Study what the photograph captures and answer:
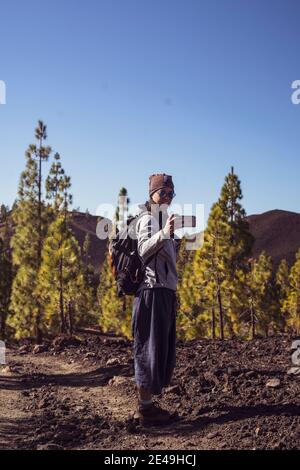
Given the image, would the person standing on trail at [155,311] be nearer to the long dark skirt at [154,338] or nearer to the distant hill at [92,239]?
the long dark skirt at [154,338]

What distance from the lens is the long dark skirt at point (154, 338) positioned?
194 inches

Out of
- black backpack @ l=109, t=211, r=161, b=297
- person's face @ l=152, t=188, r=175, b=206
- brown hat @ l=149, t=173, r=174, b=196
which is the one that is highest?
brown hat @ l=149, t=173, r=174, b=196

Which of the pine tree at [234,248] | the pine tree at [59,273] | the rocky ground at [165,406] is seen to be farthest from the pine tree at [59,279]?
the rocky ground at [165,406]

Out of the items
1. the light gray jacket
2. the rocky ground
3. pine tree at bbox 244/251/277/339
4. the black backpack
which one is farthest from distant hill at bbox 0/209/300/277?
the light gray jacket

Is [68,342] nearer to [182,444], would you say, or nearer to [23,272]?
[182,444]

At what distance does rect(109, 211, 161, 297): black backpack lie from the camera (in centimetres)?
510

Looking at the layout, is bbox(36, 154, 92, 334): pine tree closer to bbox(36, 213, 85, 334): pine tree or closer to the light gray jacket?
bbox(36, 213, 85, 334): pine tree

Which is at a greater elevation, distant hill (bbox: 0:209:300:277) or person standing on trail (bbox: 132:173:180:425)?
distant hill (bbox: 0:209:300:277)

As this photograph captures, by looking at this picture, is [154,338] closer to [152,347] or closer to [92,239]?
[152,347]

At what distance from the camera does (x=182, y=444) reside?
4.45 metres

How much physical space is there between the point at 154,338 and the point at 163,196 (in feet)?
4.91

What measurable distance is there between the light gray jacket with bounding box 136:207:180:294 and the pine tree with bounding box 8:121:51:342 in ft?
72.5
